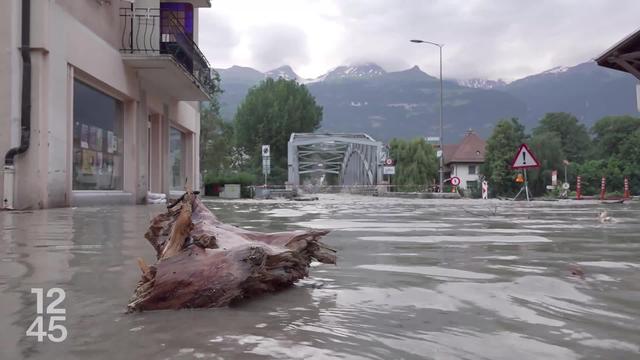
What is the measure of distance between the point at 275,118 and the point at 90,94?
63494 millimetres

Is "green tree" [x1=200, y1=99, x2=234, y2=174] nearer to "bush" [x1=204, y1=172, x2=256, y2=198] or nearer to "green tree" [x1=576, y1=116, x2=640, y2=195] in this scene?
"bush" [x1=204, y1=172, x2=256, y2=198]

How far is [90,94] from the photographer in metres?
13.3

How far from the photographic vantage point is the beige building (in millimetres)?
10059

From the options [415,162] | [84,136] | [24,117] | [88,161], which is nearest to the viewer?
[24,117]

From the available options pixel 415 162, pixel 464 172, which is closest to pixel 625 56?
pixel 415 162

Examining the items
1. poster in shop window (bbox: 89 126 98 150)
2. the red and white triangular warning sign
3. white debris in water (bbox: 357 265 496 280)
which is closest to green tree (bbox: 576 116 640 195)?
the red and white triangular warning sign

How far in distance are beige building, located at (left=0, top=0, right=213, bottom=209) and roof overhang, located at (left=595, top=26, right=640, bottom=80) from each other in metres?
10.1

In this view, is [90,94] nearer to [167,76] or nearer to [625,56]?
[167,76]

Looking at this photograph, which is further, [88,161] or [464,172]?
[464,172]

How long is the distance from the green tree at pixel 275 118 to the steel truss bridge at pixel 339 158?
13.2ft

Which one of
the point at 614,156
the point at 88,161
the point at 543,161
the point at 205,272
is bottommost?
the point at 205,272

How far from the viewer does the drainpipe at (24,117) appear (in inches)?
388

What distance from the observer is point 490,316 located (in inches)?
103

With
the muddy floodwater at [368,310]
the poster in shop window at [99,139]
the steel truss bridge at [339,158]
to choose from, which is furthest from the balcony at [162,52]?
the steel truss bridge at [339,158]
